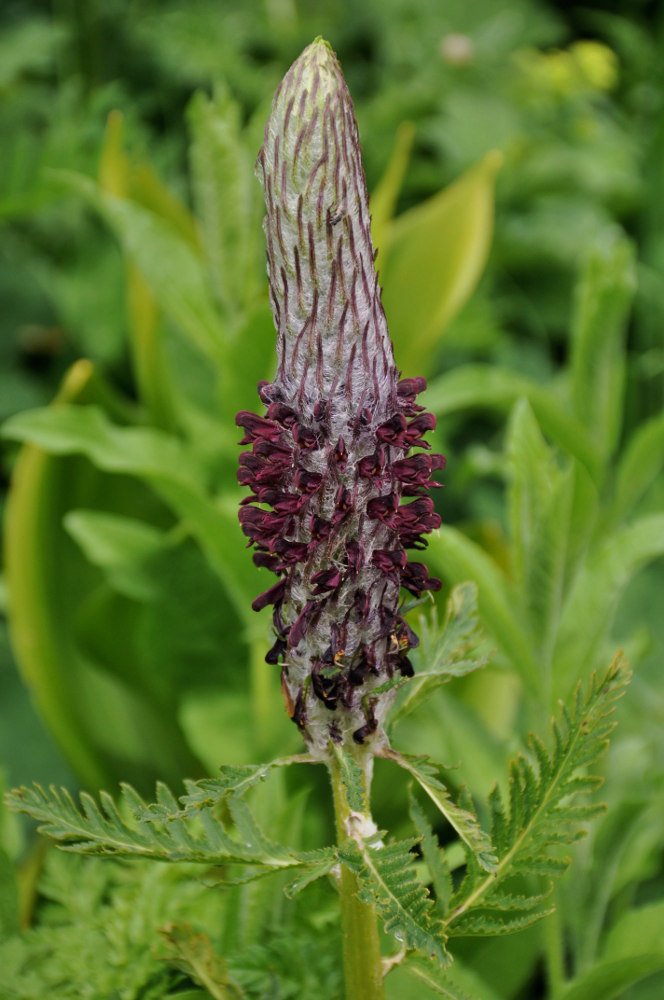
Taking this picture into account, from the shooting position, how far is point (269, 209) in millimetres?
562

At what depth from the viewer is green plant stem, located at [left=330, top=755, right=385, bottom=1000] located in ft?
2.09

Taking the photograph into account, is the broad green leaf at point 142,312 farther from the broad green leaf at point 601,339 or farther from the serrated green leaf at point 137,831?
the serrated green leaf at point 137,831

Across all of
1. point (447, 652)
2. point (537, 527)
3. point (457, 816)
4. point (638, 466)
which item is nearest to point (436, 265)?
point (638, 466)

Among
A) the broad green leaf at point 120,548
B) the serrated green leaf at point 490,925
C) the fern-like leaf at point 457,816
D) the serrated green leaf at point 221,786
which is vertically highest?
the broad green leaf at point 120,548

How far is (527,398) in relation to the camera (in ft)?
4.13

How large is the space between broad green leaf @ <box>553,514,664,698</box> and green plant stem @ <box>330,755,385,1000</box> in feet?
1.52

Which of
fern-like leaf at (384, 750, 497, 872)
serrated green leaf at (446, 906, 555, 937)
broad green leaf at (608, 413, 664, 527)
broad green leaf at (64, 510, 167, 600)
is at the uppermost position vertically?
broad green leaf at (64, 510, 167, 600)

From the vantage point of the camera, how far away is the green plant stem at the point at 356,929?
638 millimetres

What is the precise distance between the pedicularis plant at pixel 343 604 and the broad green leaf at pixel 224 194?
821 mm

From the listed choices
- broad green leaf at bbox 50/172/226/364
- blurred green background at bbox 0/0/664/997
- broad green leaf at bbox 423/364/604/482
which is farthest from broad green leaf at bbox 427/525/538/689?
broad green leaf at bbox 50/172/226/364

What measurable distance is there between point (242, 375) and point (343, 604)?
2.34 ft

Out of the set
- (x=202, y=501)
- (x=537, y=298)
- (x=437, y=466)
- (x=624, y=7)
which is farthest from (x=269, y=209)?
(x=624, y=7)

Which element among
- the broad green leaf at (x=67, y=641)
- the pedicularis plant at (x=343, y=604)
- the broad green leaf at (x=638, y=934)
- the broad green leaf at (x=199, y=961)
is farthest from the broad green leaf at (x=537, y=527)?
the broad green leaf at (x=67, y=641)

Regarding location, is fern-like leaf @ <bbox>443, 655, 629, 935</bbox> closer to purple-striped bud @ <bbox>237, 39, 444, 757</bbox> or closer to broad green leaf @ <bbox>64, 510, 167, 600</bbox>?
purple-striped bud @ <bbox>237, 39, 444, 757</bbox>
